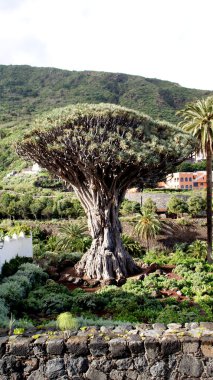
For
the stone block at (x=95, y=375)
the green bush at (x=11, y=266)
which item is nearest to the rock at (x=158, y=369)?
the stone block at (x=95, y=375)

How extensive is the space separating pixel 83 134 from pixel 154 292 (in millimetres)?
6707

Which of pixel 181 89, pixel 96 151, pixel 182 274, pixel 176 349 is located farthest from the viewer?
pixel 181 89

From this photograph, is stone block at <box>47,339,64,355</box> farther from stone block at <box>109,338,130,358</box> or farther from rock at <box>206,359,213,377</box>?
rock at <box>206,359,213,377</box>

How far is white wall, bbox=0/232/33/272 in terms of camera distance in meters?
15.6

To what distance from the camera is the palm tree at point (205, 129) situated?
73.9 ft

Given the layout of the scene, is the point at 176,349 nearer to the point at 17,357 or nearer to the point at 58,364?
the point at 58,364

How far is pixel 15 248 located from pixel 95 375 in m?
13.0

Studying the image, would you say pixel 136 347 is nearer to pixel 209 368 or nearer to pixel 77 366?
pixel 77 366

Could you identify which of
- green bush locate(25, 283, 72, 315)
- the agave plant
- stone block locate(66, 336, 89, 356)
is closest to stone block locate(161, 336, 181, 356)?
stone block locate(66, 336, 89, 356)

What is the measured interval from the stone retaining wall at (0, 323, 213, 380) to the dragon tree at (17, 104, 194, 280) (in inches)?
440

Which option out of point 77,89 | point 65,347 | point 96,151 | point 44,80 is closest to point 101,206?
point 96,151

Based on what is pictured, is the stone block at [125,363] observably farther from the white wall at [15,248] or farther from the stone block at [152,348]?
the white wall at [15,248]

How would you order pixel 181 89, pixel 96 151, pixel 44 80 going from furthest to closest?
pixel 44 80 → pixel 181 89 → pixel 96 151

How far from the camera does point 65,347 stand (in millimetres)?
4941
